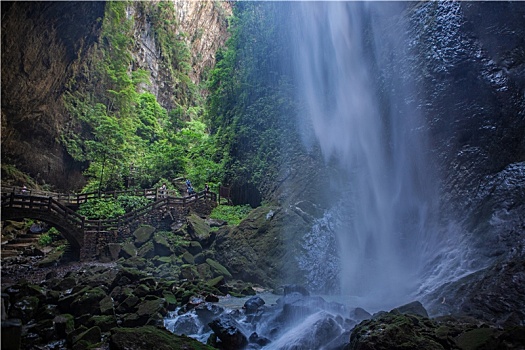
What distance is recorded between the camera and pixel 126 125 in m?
32.0

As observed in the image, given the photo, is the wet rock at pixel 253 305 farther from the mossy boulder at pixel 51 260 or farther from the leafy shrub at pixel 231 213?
the mossy boulder at pixel 51 260

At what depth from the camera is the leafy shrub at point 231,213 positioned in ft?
66.5

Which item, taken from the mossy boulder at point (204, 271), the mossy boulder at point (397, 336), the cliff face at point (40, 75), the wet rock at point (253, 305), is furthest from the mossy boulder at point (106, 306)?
the cliff face at point (40, 75)

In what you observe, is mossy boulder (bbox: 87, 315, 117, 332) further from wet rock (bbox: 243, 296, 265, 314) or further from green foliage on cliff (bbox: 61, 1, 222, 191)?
green foliage on cliff (bbox: 61, 1, 222, 191)

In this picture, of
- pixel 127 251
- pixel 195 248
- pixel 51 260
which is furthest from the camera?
pixel 127 251

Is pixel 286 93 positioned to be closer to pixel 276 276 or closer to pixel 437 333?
pixel 276 276

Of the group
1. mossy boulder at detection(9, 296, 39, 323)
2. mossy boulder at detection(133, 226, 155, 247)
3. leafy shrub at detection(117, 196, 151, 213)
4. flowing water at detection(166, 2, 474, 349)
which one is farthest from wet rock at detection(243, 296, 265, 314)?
leafy shrub at detection(117, 196, 151, 213)

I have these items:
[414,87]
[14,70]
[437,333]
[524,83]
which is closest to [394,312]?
[437,333]

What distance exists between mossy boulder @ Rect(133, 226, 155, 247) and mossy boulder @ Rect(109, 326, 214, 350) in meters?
11.8

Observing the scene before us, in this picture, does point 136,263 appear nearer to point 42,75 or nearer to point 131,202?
point 131,202

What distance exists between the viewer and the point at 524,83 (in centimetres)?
1126

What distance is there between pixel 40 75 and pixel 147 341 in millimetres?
21740

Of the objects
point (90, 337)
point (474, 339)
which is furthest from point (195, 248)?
point (474, 339)

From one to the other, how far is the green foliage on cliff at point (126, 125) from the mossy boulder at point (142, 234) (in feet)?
25.4
